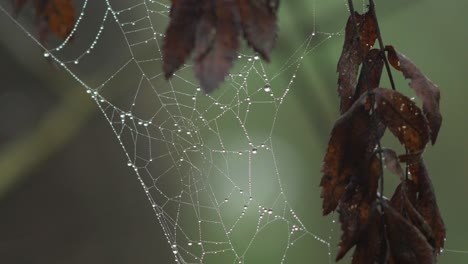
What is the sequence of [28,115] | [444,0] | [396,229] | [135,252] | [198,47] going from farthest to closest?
[444,0]
[135,252]
[28,115]
[396,229]
[198,47]

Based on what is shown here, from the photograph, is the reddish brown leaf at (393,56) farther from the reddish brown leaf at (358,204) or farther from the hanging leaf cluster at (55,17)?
the hanging leaf cluster at (55,17)

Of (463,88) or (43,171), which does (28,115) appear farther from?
(463,88)

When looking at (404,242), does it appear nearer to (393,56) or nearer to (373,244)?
(373,244)

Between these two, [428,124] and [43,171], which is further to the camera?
[43,171]

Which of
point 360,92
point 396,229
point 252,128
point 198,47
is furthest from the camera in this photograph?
point 252,128

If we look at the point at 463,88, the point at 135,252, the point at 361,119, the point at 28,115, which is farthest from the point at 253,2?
the point at 463,88

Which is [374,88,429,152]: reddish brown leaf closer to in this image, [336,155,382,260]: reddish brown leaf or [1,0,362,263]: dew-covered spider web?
[336,155,382,260]: reddish brown leaf

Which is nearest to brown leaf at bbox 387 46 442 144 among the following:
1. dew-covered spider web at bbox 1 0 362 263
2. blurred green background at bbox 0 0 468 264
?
dew-covered spider web at bbox 1 0 362 263
